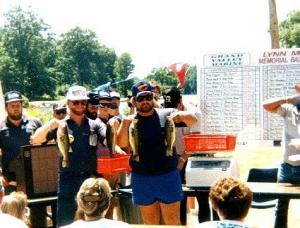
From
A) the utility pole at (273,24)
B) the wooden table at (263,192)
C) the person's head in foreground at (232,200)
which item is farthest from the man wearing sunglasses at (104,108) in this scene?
the utility pole at (273,24)

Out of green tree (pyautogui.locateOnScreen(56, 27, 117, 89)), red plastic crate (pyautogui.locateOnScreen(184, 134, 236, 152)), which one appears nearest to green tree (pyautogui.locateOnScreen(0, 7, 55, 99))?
green tree (pyautogui.locateOnScreen(56, 27, 117, 89))

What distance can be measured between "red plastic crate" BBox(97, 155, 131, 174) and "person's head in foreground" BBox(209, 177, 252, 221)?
2.22 metres

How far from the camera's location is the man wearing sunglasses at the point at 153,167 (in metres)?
4.41

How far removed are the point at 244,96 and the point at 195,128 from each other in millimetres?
1884

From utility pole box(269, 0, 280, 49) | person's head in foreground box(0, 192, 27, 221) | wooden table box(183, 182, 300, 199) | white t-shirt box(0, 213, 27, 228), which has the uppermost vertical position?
utility pole box(269, 0, 280, 49)

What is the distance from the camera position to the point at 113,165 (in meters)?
4.96

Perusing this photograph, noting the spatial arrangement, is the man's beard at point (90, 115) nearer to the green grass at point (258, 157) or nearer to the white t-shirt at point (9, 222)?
the white t-shirt at point (9, 222)

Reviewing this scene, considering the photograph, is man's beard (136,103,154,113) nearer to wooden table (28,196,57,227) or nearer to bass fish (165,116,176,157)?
bass fish (165,116,176,157)

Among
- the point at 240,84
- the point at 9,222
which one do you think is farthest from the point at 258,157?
the point at 9,222

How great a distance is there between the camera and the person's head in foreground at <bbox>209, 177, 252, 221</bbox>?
2771 mm

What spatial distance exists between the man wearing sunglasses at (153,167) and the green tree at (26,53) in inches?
2962

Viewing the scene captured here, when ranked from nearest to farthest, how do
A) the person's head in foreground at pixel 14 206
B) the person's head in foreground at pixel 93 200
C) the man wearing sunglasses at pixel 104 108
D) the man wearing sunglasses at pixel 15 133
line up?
the person's head in foreground at pixel 93 200
the person's head in foreground at pixel 14 206
the man wearing sunglasses at pixel 15 133
the man wearing sunglasses at pixel 104 108

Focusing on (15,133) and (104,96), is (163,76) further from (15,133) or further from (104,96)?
(15,133)

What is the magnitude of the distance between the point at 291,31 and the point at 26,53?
47117 mm
